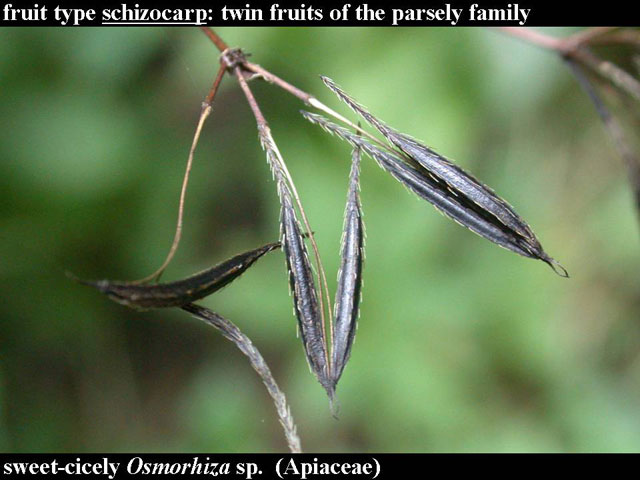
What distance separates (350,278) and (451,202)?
20 cm

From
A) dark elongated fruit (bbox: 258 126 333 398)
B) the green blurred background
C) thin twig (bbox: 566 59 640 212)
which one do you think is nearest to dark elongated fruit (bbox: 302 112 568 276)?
dark elongated fruit (bbox: 258 126 333 398)

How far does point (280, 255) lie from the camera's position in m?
A: 2.34

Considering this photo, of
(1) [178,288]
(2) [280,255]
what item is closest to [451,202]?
(1) [178,288]

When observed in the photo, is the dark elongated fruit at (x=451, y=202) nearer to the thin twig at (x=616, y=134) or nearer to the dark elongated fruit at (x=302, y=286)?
the dark elongated fruit at (x=302, y=286)

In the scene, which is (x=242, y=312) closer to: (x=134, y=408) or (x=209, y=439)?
(x=209, y=439)

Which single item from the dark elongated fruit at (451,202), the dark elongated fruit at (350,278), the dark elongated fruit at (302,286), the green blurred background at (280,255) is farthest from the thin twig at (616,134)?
the dark elongated fruit at (302,286)

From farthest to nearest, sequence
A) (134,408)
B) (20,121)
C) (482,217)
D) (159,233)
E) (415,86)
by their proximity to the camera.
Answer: (134,408) < (159,233) < (415,86) < (20,121) < (482,217)

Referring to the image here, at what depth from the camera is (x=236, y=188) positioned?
249 cm

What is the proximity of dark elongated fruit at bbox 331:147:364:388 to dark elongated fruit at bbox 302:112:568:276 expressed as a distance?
0.15 feet

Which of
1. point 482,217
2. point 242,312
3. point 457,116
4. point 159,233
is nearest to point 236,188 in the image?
point 159,233

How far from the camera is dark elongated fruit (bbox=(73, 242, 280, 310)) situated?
0.88m

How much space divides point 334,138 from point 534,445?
128cm

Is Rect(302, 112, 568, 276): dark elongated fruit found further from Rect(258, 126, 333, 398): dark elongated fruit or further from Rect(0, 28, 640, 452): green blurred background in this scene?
Rect(0, 28, 640, 452): green blurred background

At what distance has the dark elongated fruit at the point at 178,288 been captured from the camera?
2.89ft
